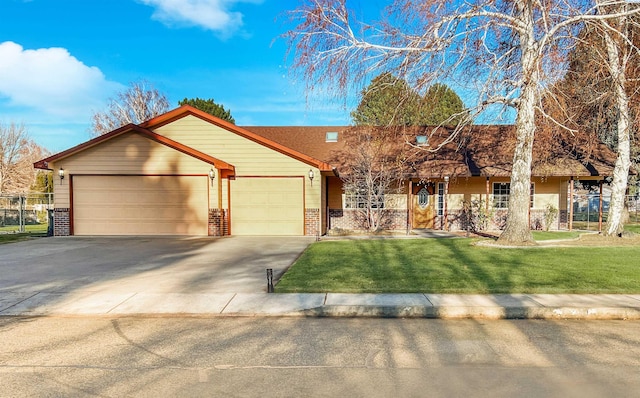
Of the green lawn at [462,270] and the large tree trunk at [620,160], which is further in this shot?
the large tree trunk at [620,160]

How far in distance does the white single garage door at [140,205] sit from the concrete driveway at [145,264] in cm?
112

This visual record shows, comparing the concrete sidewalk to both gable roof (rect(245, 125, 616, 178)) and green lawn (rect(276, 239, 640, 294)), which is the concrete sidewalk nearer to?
green lawn (rect(276, 239, 640, 294))

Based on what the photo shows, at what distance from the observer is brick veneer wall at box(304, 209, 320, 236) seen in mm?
15359

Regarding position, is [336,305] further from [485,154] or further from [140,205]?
[485,154]

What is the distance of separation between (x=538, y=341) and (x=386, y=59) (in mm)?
8016

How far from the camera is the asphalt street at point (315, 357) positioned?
3318mm

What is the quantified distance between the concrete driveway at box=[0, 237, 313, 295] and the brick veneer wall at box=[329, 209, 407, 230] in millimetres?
4060

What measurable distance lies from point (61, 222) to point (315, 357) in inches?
588

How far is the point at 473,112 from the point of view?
10898 mm

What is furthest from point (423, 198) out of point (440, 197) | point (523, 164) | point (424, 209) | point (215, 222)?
point (215, 222)

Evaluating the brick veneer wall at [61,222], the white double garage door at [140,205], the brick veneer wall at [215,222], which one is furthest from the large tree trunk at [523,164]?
the brick veneer wall at [61,222]

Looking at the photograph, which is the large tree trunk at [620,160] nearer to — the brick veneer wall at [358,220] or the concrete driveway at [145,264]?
the brick veneer wall at [358,220]

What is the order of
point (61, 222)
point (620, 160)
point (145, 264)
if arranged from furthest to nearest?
point (61, 222), point (620, 160), point (145, 264)

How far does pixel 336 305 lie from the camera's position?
5.51 metres
